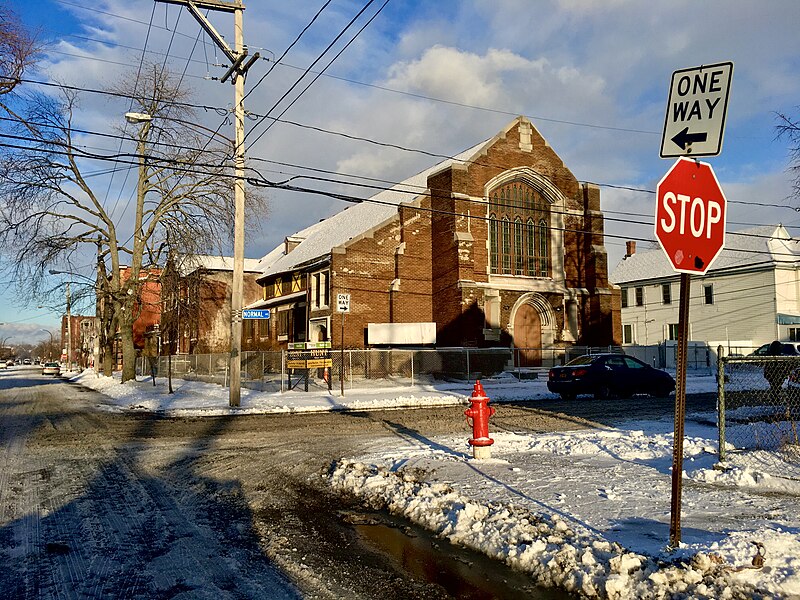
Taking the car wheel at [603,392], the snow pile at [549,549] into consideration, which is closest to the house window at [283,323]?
the car wheel at [603,392]

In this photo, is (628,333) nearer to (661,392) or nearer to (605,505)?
(661,392)

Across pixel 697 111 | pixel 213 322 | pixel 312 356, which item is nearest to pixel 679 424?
pixel 697 111

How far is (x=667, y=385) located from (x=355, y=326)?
15115 millimetres

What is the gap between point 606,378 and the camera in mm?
21828

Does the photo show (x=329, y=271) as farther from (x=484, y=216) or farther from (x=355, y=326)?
(x=484, y=216)

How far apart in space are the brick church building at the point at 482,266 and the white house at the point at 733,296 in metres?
12.5

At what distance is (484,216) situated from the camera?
32875mm

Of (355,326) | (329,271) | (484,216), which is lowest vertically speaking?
(355,326)

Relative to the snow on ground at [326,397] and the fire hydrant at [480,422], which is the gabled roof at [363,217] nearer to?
the snow on ground at [326,397]

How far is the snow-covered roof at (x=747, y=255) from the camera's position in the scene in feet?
148

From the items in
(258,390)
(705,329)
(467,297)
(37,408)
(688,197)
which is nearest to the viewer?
(688,197)

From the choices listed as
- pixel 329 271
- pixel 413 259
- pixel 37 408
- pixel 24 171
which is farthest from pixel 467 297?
pixel 24 171

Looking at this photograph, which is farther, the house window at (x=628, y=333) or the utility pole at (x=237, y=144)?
the house window at (x=628, y=333)

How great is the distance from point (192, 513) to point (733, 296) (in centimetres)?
4832
